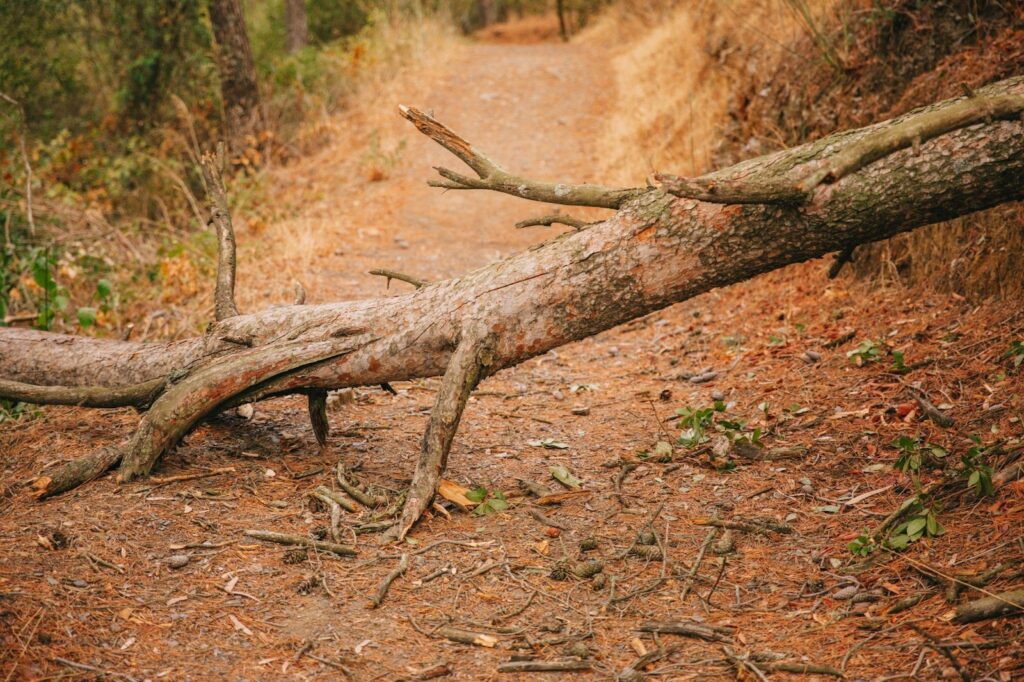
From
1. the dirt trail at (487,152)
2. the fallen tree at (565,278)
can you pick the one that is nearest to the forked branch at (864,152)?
the fallen tree at (565,278)

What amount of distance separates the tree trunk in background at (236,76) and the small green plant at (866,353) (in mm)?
7554

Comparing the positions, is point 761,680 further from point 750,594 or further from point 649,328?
point 649,328

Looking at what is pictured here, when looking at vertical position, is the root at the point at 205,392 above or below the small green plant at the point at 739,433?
above

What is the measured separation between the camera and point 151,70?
1016 centimetres

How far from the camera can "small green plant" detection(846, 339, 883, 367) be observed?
14.2 ft

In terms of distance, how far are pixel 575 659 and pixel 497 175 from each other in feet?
6.66

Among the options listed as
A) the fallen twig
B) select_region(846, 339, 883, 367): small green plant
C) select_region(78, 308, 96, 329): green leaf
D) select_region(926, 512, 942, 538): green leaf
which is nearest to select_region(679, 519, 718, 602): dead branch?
select_region(926, 512, 942, 538): green leaf

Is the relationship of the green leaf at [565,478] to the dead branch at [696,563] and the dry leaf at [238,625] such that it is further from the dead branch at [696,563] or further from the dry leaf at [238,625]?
the dry leaf at [238,625]

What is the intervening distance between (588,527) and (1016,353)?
2189mm

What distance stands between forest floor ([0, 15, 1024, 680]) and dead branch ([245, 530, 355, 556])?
0.04 meters

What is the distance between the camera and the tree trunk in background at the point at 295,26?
1370 centimetres

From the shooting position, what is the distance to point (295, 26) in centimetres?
1373

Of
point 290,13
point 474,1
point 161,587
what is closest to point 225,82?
point 290,13

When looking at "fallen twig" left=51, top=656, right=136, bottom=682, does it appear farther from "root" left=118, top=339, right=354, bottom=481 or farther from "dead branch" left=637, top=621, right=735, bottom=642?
"dead branch" left=637, top=621, right=735, bottom=642
